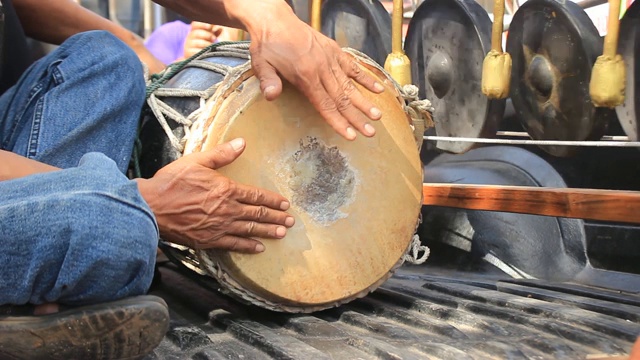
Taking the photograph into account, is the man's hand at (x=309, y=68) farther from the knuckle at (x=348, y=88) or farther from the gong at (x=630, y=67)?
the gong at (x=630, y=67)

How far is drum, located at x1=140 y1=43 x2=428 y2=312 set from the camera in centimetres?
124

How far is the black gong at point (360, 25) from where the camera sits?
2.54 meters

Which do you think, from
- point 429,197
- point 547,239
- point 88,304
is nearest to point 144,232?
point 88,304

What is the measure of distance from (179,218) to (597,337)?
67 cm

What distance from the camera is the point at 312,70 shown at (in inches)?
47.9

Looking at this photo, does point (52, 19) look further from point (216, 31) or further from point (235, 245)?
point (216, 31)

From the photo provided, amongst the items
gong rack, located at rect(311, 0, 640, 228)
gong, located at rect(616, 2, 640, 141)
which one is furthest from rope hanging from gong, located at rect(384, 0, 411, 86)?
gong, located at rect(616, 2, 640, 141)

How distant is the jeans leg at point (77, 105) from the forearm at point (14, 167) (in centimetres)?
22

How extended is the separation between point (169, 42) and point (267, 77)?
1938mm

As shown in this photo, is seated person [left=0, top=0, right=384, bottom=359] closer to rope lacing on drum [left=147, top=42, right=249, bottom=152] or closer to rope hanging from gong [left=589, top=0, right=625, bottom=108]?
rope lacing on drum [left=147, top=42, right=249, bottom=152]

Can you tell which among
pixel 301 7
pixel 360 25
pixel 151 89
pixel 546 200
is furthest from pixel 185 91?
pixel 301 7

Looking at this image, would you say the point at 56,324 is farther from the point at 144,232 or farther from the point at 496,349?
the point at 496,349

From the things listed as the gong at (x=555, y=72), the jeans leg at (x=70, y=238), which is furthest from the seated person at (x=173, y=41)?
the jeans leg at (x=70, y=238)

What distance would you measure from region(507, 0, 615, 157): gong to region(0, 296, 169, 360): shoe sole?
4.57ft
